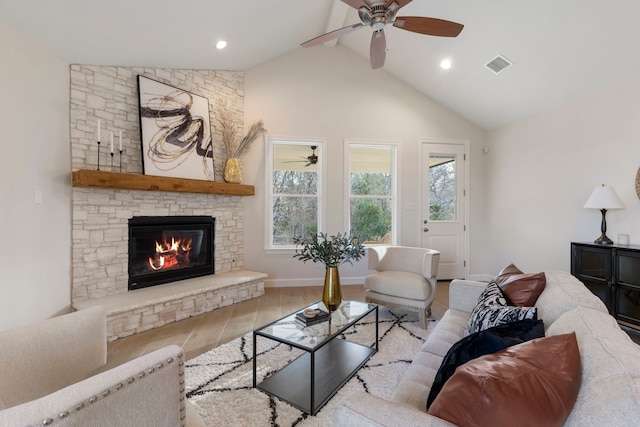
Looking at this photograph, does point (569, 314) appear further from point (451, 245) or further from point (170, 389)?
point (451, 245)

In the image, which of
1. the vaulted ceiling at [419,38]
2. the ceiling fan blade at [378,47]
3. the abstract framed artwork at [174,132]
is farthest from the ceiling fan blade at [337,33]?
the abstract framed artwork at [174,132]

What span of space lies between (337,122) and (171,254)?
307cm

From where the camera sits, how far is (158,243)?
357 centimetres

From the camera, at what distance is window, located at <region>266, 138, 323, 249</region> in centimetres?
465

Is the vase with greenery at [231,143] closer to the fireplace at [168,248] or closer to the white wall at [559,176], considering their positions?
the fireplace at [168,248]

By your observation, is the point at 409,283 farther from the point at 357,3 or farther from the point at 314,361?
the point at 357,3

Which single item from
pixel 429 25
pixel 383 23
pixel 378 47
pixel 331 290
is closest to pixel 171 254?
pixel 331 290

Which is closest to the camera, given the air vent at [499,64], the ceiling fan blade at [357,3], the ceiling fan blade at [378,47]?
the ceiling fan blade at [357,3]

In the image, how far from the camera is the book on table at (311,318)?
6.84 feet

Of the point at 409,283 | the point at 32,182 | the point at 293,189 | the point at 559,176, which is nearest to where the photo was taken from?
the point at 32,182

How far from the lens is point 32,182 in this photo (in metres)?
2.57

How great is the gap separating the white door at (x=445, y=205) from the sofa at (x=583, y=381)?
3387 mm

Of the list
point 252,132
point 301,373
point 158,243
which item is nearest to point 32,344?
point 301,373

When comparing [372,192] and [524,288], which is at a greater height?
[372,192]
